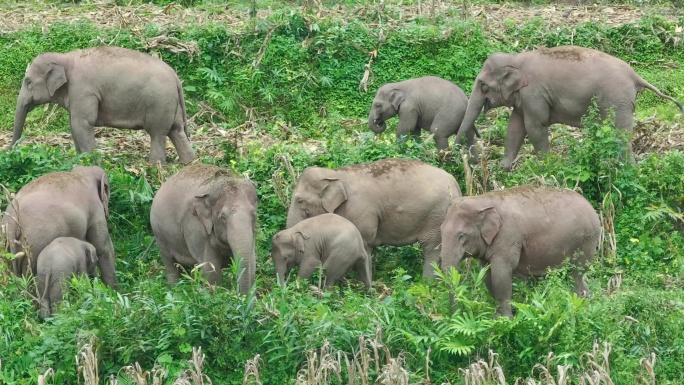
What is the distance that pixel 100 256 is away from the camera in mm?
14016

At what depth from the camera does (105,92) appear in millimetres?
16219

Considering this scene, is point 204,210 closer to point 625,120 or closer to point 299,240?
point 299,240

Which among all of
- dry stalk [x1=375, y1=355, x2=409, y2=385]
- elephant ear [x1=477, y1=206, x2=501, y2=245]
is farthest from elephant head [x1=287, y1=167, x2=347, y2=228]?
dry stalk [x1=375, y1=355, x2=409, y2=385]

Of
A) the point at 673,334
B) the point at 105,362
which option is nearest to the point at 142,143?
the point at 105,362

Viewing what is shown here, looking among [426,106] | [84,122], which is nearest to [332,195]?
[426,106]

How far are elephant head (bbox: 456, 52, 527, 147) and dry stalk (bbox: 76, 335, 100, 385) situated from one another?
5.96m

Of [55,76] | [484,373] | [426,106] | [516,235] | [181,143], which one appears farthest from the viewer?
[426,106]

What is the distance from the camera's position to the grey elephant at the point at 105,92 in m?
16.2

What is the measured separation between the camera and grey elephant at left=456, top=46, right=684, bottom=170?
52.0 ft

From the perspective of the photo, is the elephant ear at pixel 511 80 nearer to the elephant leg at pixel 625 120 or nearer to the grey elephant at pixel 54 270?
the elephant leg at pixel 625 120

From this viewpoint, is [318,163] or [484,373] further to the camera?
[318,163]

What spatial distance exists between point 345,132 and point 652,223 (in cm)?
454

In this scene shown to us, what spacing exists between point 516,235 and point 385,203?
1785 mm

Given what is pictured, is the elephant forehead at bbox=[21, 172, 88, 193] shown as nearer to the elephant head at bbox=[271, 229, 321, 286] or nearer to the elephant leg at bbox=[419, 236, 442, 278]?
the elephant head at bbox=[271, 229, 321, 286]
